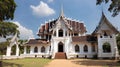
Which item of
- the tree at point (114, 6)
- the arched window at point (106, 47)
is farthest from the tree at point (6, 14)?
the arched window at point (106, 47)

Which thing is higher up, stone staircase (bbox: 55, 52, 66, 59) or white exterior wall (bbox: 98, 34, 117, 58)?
white exterior wall (bbox: 98, 34, 117, 58)

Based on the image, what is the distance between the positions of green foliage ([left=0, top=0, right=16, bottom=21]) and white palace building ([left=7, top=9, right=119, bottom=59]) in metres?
15.7

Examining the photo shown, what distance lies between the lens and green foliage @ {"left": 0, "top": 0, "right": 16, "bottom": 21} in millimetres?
19247

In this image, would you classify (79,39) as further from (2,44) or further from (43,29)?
(2,44)

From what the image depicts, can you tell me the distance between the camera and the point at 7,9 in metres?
20.0

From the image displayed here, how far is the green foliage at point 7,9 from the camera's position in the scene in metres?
19.2

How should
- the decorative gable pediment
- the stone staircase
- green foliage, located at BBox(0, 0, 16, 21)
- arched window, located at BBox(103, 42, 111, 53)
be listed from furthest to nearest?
1. the stone staircase
2. arched window, located at BBox(103, 42, 111, 53)
3. the decorative gable pediment
4. green foliage, located at BBox(0, 0, 16, 21)

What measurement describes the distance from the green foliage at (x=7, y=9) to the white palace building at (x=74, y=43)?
15.7 m

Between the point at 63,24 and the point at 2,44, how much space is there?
1416cm

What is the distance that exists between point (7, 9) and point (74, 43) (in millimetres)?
19239

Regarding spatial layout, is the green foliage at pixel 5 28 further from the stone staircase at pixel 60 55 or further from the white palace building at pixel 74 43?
the stone staircase at pixel 60 55

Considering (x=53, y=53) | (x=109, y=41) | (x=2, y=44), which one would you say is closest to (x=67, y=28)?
(x=53, y=53)

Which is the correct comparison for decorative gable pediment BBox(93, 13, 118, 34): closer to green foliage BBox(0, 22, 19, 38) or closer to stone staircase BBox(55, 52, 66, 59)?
stone staircase BBox(55, 52, 66, 59)

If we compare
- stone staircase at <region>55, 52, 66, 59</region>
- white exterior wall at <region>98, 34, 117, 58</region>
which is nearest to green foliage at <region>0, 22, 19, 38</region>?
stone staircase at <region>55, 52, 66, 59</region>
